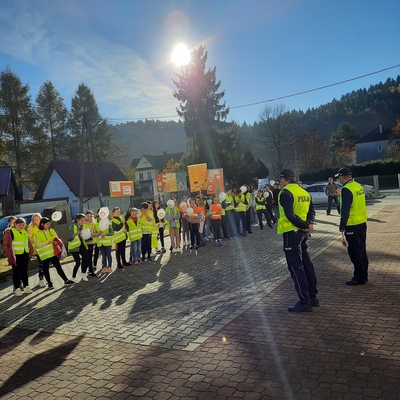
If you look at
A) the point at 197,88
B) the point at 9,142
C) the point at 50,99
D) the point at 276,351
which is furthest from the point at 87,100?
the point at 276,351

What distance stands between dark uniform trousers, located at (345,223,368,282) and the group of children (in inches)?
248

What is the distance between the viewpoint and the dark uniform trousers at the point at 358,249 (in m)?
6.96

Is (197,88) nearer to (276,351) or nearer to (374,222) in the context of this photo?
(374,222)

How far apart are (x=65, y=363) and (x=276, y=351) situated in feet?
8.75

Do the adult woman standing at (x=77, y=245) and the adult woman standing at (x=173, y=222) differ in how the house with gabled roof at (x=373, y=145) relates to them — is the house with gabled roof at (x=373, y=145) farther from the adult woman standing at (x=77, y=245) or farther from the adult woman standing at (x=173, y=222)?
the adult woman standing at (x=77, y=245)

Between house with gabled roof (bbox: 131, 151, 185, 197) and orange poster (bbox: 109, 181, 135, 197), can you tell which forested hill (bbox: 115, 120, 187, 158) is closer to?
house with gabled roof (bbox: 131, 151, 185, 197)

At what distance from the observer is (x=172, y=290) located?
8.02 meters

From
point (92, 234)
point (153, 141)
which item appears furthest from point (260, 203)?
point (153, 141)

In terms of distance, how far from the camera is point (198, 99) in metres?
41.8

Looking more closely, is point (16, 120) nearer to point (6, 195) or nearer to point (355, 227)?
point (6, 195)

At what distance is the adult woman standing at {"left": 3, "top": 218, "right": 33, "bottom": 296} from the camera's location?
29.8 ft

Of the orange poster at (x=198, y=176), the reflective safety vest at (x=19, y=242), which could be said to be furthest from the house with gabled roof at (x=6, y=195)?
the reflective safety vest at (x=19, y=242)

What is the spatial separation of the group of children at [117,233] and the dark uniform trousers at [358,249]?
6.31 m

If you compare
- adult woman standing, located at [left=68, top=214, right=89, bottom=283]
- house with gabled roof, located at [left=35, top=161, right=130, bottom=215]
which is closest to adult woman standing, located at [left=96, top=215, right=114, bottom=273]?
adult woman standing, located at [left=68, top=214, right=89, bottom=283]
